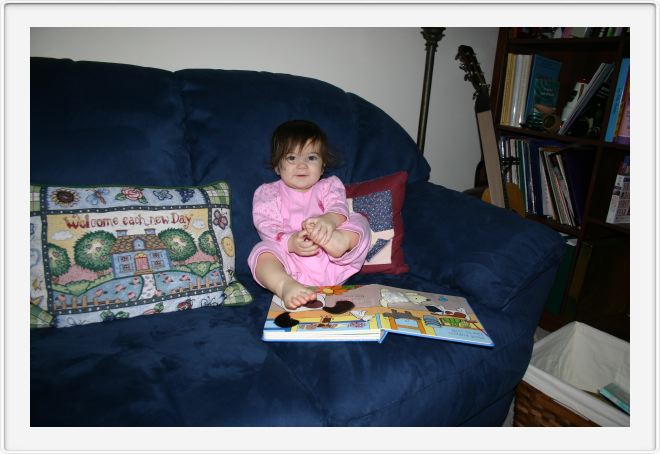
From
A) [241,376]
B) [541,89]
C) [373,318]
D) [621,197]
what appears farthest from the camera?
[541,89]

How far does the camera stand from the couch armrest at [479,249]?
1.06 meters

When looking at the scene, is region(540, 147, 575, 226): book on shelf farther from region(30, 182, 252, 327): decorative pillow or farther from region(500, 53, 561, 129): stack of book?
region(30, 182, 252, 327): decorative pillow

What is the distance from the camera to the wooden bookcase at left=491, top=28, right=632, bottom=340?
1.58 m

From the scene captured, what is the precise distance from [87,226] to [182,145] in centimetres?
36

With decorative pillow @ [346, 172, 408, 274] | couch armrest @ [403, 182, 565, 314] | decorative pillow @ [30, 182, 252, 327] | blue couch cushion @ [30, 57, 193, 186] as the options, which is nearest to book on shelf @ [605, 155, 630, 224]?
couch armrest @ [403, 182, 565, 314]

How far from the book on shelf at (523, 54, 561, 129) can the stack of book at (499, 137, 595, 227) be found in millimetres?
113

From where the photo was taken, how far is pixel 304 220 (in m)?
1.15

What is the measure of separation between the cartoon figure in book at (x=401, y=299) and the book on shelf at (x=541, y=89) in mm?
1238

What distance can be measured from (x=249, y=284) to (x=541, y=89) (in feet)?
5.27

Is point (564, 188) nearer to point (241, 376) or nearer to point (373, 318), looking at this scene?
point (373, 318)

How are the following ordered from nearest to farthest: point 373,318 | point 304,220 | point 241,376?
point 241,376, point 373,318, point 304,220

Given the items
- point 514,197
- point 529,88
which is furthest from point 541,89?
point 514,197

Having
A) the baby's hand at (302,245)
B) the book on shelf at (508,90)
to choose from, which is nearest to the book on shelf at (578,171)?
the book on shelf at (508,90)

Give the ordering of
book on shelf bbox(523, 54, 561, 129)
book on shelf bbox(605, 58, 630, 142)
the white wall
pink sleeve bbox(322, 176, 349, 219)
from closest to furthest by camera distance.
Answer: pink sleeve bbox(322, 176, 349, 219), the white wall, book on shelf bbox(605, 58, 630, 142), book on shelf bbox(523, 54, 561, 129)
